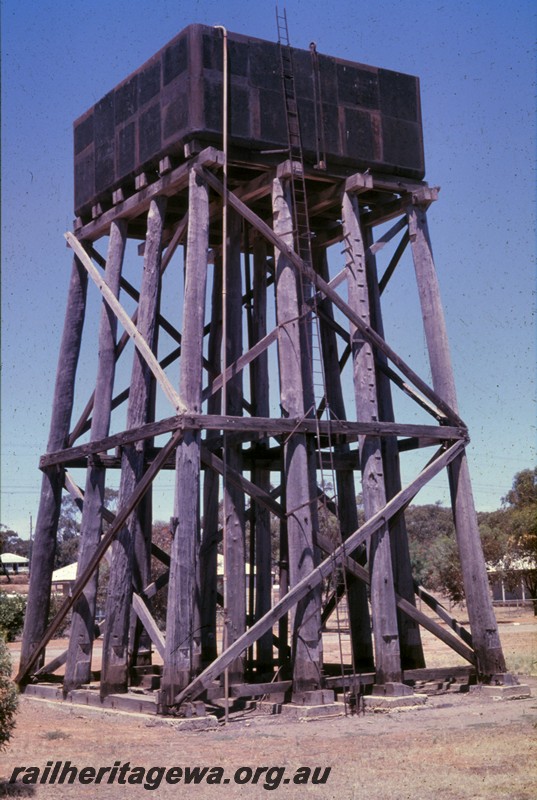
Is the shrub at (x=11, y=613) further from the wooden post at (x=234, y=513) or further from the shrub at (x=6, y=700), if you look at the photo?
the shrub at (x=6, y=700)

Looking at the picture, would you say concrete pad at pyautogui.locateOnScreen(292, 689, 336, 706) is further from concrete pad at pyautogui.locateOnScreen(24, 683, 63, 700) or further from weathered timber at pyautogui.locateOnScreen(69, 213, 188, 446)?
weathered timber at pyautogui.locateOnScreen(69, 213, 188, 446)

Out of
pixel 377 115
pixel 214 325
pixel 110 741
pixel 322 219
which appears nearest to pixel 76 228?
pixel 214 325

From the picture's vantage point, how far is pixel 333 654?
94.7ft

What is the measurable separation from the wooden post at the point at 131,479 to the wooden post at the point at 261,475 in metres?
1.91

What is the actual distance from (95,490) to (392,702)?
230 inches

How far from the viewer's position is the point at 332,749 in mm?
11391

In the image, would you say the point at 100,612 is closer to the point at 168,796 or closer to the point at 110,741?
the point at 110,741

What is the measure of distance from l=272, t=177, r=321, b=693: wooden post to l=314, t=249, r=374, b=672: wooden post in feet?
5.04

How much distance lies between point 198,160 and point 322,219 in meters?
4.20

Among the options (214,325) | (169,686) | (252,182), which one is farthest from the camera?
(214,325)

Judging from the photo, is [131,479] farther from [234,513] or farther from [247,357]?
[247,357]

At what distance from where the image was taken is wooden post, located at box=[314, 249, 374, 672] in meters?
18.3

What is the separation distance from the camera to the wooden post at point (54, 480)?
19.0m

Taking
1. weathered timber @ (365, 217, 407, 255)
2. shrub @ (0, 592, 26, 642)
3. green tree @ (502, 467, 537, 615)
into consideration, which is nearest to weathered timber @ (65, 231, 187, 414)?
weathered timber @ (365, 217, 407, 255)
